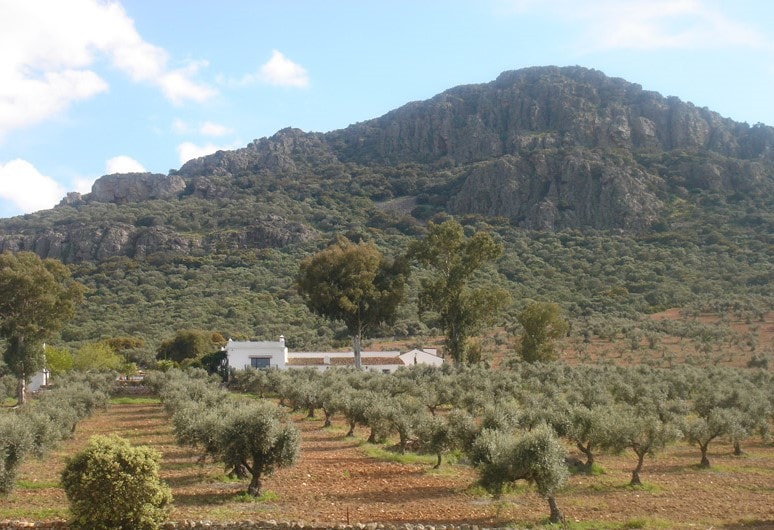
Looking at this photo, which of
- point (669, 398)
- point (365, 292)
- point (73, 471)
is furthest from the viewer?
point (365, 292)

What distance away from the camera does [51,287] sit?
4134 cm

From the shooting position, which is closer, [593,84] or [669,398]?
[669,398]

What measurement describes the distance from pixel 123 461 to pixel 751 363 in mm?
45870

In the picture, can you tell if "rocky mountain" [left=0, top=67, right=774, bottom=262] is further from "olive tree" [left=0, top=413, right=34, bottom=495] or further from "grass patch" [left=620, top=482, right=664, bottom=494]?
"olive tree" [left=0, top=413, right=34, bottom=495]

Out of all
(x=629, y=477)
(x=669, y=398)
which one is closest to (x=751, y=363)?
(x=669, y=398)

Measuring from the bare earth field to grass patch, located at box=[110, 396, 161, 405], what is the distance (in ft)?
69.0

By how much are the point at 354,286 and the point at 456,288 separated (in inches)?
259

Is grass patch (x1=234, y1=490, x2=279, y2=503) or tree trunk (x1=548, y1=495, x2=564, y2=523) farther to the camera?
grass patch (x1=234, y1=490, x2=279, y2=503)

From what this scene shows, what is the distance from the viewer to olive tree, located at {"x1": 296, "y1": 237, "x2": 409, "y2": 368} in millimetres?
44531

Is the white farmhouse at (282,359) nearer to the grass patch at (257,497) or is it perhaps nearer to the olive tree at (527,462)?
the grass patch at (257,497)

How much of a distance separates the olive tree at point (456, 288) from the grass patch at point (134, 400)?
61.0 feet

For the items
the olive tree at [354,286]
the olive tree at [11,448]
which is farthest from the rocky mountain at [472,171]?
the olive tree at [11,448]

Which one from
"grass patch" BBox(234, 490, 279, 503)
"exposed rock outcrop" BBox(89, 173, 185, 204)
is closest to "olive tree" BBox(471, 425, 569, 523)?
"grass patch" BBox(234, 490, 279, 503)

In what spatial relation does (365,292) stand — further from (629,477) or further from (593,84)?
(593,84)
